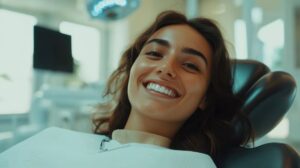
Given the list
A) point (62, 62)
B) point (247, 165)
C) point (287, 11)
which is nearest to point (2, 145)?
point (62, 62)

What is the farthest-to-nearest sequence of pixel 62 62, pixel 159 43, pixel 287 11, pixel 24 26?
pixel 287 11
pixel 24 26
pixel 62 62
pixel 159 43

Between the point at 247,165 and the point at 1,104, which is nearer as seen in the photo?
the point at 247,165

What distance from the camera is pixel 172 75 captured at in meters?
0.85

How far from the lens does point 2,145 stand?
139 cm

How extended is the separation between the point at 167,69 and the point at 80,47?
1.94m

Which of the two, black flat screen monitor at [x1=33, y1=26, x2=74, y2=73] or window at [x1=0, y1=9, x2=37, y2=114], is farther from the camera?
window at [x1=0, y1=9, x2=37, y2=114]

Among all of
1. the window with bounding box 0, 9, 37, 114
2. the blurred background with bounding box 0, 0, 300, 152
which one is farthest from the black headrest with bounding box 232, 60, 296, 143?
the window with bounding box 0, 9, 37, 114

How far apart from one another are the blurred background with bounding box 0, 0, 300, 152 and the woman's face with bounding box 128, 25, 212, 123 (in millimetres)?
434

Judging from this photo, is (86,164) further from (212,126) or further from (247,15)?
(247,15)

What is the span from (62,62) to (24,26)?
70 centimetres

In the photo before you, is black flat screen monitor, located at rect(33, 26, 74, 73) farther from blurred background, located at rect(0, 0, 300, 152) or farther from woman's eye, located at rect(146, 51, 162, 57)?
woman's eye, located at rect(146, 51, 162, 57)

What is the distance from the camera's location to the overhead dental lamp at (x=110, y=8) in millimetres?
1634

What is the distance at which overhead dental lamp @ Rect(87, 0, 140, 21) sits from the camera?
64.3 inches

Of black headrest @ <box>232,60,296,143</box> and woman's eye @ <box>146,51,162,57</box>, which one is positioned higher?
woman's eye @ <box>146,51,162,57</box>
